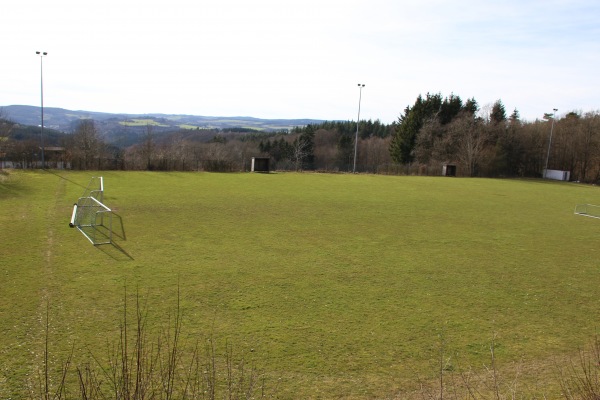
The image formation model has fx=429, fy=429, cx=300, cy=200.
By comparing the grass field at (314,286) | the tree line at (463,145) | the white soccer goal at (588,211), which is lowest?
the grass field at (314,286)

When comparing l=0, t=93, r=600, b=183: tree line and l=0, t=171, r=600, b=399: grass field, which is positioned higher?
l=0, t=93, r=600, b=183: tree line

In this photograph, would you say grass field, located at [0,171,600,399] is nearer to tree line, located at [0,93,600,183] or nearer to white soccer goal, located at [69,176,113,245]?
white soccer goal, located at [69,176,113,245]

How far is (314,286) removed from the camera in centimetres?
1007

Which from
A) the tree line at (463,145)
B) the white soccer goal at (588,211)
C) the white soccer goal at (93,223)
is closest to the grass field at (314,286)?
the white soccer goal at (93,223)

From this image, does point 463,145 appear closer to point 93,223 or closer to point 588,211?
point 588,211

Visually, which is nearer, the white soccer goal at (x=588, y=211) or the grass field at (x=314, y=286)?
the grass field at (x=314, y=286)

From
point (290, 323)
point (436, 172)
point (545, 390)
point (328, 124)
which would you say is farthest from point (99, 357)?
point (328, 124)

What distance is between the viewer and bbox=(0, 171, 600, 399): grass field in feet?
22.5

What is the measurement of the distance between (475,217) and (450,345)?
1411cm

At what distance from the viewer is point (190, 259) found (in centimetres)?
1155

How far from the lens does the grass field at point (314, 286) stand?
6.85 meters

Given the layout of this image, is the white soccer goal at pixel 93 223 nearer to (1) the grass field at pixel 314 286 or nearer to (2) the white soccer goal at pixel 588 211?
(1) the grass field at pixel 314 286

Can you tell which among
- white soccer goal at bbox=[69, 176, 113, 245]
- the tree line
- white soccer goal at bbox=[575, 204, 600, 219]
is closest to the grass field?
white soccer goal at bbox=[69, 176, 113, 245]

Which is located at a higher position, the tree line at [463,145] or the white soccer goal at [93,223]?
the tree line at [463,145]
